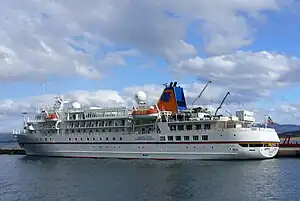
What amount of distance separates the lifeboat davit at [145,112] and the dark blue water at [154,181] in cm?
789

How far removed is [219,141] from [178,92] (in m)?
13.7

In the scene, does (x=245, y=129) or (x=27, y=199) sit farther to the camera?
(x=245, y=129)

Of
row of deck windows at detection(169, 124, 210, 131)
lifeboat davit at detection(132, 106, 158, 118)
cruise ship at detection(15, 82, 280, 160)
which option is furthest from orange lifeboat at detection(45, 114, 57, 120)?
row of deck windows at detection(169, 124, 210, 131)

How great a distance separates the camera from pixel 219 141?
59688mm

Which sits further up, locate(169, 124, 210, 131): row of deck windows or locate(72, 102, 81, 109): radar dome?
locate(72, 102, 81, 109): radar dome

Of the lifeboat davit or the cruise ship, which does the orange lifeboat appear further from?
the lifeboat davit

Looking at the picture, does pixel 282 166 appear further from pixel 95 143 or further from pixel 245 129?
pixel 95 143

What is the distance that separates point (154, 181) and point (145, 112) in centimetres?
2318

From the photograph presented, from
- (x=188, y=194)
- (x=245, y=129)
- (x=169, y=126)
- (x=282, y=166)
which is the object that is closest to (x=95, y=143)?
(x=169, y=126)

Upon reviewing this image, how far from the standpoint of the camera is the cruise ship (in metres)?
59.5

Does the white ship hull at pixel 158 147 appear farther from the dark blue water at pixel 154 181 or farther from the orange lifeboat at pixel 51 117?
the orange lifeboat at pixel 51 117

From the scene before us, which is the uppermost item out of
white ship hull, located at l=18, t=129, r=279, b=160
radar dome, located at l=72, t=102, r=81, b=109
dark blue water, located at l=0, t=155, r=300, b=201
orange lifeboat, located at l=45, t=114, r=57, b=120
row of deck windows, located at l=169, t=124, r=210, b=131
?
radar dome, located at l=72, t=102, r=81, b=109

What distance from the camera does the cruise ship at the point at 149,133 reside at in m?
59.5

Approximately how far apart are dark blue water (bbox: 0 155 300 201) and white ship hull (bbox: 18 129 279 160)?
2.14 m
